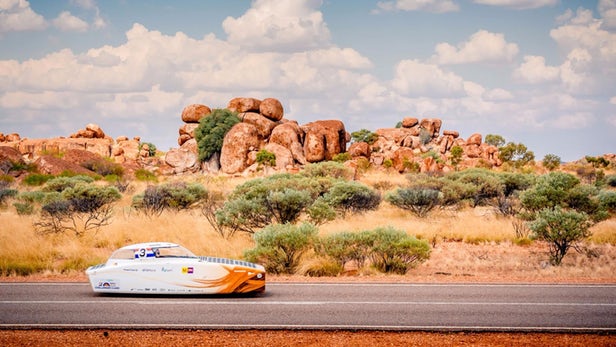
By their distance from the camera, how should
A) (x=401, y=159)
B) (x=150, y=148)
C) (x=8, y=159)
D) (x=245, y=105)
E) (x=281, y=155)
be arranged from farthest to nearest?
1. (x=150, y=148)
2. (x=245, y=105)
3. (x=401, y=159)
4. (x=281, y=155)
5. (x=8, y=159)

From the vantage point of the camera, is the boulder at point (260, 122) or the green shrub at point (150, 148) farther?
the green shrub at point (150, 148)

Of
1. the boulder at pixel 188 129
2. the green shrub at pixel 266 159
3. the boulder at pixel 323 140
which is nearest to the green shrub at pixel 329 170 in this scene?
the green shrub at pixel 266 159

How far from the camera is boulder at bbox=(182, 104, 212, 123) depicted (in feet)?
228

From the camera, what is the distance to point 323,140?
204 feet

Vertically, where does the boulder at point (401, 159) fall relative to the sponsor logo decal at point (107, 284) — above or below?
above

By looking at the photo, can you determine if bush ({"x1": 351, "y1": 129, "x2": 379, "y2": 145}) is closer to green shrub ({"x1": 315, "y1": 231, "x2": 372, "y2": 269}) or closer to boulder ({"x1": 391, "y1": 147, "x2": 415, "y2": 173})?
boulder ({"x1": 391, "y1": 147, "x2": 415, "y2": 173})

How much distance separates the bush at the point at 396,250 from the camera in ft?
54.9

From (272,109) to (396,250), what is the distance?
162 feet

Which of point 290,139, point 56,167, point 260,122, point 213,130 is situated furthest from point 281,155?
point 56,167

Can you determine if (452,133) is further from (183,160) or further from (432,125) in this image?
(183,160)

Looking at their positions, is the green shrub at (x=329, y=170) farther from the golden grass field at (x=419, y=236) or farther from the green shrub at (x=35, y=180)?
the green shrub at (x=35, y=180)

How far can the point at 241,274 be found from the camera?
1235 cm

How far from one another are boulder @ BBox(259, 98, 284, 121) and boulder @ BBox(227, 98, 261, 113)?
111cm

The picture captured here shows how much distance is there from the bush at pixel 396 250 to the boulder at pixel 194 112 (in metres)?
54.1
